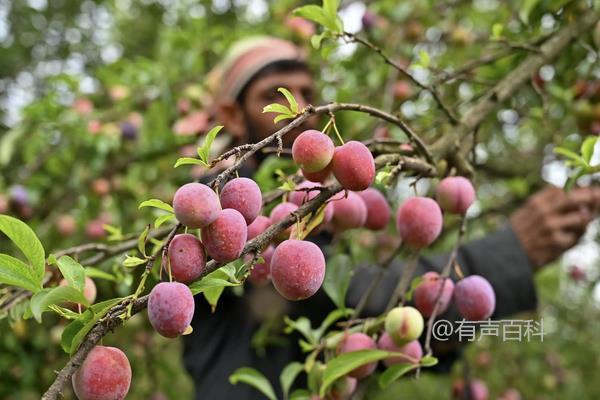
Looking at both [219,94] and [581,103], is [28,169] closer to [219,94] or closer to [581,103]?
[219,94]

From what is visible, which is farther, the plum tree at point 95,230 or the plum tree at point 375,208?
the plum tree at point 95,230

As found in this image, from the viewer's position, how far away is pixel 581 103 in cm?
126

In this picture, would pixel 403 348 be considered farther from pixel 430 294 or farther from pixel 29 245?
pixel 29 245

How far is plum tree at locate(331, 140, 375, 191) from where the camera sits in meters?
0.53

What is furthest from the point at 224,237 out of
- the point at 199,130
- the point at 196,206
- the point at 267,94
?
the point at 199,130

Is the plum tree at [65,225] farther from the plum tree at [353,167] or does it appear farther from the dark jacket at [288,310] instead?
the plum tree at [353,167]

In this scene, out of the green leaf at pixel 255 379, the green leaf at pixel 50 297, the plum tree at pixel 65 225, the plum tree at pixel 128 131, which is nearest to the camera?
the green leaf at pixel 50 297

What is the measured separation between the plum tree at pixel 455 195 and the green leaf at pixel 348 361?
0.17m

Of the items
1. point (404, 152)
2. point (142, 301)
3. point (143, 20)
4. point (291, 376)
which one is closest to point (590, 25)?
point (404, 152)

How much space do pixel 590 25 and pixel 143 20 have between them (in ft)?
9.22

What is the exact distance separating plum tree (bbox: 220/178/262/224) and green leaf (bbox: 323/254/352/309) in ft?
0.91

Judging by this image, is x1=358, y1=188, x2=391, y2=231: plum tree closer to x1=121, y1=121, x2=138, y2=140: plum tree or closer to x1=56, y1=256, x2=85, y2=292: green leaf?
x1=56, y1=256, x2=85, y2=292: green leaf

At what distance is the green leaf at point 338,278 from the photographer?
752 millimetres

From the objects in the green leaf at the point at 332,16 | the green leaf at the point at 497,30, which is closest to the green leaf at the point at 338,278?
the green leaf at the point at 332,16
